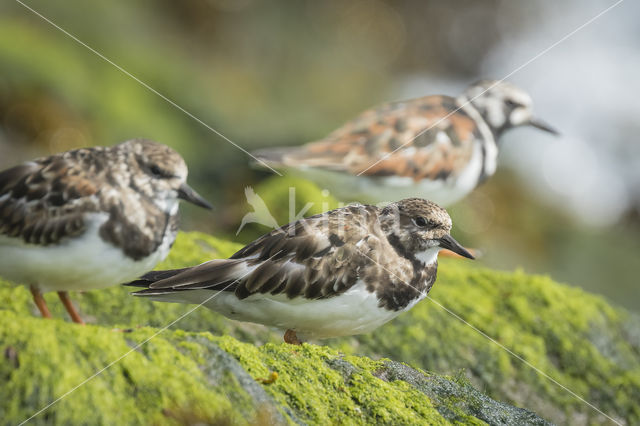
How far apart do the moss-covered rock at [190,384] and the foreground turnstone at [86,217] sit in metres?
0.50

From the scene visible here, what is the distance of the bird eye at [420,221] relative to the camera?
12.8 feet

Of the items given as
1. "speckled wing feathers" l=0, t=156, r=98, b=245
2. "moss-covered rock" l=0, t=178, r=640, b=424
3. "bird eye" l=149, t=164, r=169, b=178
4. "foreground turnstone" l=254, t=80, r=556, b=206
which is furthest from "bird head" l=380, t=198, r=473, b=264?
"foreground turnstone" l=254, t=80, r=556, b=206

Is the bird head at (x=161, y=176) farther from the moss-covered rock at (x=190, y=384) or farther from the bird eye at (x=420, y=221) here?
the bird eye at (x=420, y=221)

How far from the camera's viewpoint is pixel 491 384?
16.2 ft

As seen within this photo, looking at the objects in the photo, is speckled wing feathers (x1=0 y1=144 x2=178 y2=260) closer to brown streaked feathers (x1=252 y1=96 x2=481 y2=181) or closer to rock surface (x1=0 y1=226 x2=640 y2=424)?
rock surface (x1=0 y1=226 x2=640 y2=424)

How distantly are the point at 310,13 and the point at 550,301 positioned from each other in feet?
33.8

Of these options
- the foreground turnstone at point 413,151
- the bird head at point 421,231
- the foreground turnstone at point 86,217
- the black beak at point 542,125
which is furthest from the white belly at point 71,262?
the black beak at point 542,125

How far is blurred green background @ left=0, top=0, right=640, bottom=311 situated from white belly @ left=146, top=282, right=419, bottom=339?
10.6 ft

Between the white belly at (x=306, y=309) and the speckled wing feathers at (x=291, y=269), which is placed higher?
the speckled wing feathers at (x=291, y=269)

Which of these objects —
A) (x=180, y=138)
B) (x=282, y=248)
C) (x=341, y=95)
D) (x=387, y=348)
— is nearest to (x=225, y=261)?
(x=282, y=248)

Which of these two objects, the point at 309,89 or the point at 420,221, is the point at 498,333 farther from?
the point at 309,89

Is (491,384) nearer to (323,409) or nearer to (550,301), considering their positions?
(550,301)

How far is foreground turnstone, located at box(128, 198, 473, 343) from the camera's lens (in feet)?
11.8

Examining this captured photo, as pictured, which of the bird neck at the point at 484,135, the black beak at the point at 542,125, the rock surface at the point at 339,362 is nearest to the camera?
the rock surface at the point at 339,362
